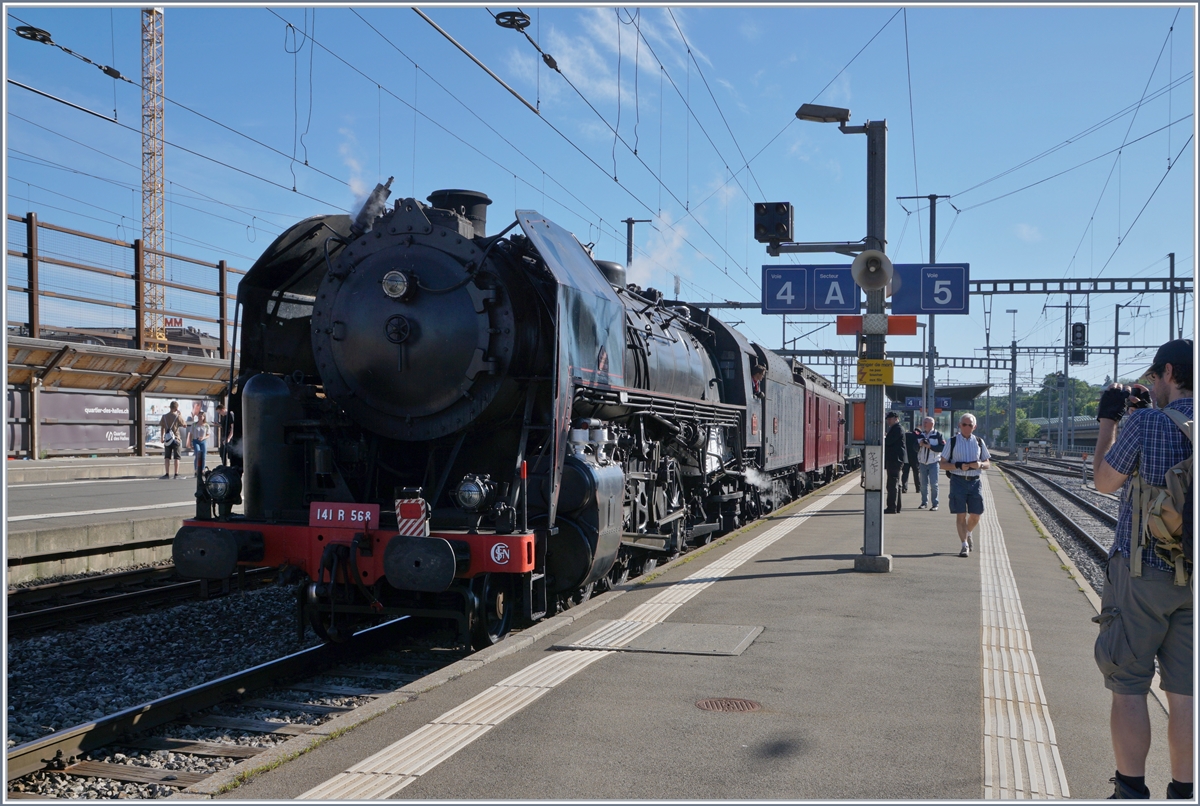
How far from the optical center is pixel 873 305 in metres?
10.6

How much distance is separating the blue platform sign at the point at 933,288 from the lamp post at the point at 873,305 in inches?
472

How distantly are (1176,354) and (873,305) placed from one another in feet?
22.5

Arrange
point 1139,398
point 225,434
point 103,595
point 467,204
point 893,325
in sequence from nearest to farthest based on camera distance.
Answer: point 1139,398, point 225,434, point 467,204, point 103,595, point 893,325

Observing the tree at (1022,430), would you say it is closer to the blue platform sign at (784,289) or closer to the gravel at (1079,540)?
the gravel at (1079,540)

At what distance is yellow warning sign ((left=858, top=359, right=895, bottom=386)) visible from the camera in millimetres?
10398

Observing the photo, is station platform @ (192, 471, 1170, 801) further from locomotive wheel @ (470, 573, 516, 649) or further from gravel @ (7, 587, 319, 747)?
gravel @ (7, 587, 319, 747)

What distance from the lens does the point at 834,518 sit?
637 inches

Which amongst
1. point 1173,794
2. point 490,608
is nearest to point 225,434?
point 490,608

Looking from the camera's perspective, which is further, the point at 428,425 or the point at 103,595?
the point at 103,595

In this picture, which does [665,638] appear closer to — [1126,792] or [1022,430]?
[1126,792]

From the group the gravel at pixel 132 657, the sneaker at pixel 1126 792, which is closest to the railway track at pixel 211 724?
the gravel at pixel 132 657

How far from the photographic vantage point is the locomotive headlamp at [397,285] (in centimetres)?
725

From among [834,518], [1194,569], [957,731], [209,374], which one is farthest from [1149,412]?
[209,374]

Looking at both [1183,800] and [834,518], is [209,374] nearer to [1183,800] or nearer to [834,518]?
[834,518]
